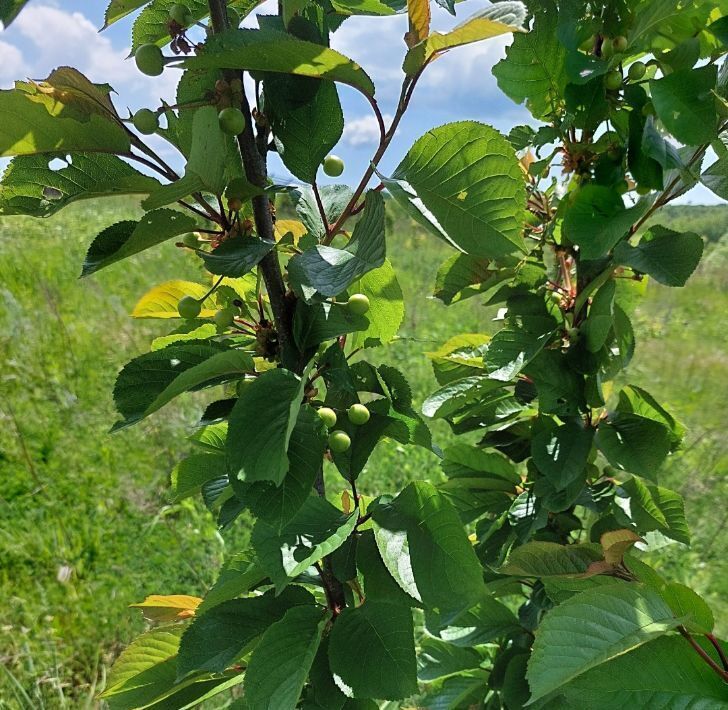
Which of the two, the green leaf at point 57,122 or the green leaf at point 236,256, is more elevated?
the green leaf at point 57,122

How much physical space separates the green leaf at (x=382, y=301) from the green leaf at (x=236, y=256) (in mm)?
149

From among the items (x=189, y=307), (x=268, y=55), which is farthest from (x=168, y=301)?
(x=268, y=55)

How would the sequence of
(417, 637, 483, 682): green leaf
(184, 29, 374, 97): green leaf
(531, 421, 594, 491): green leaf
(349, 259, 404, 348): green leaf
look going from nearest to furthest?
1. (184, 29, 374, 97): green leaf
2. (349, 259, 404, 348): green leaf
3. (531, 421, 594, 491): green leaf
4. (417, 637, 483, 682): green leaf

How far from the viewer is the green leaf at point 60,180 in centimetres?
56

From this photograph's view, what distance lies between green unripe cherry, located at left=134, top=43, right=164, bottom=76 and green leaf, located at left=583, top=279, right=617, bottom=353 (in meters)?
0.54

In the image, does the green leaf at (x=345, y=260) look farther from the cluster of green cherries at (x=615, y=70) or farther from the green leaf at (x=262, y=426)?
the cluster of green cherries at (x=615, y=70)

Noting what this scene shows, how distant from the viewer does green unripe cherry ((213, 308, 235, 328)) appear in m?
0.67

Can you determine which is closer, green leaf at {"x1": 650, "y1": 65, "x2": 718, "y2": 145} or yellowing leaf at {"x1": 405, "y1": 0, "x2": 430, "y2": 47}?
yellowing leaf at {"x1": 405, "y1": 0, "x2": 430, "y2": 47}

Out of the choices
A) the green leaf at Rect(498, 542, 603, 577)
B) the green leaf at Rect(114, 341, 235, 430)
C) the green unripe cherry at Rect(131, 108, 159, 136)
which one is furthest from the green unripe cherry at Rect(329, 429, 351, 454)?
the green unripe cherry at Rect(131, 108, 159, 136)

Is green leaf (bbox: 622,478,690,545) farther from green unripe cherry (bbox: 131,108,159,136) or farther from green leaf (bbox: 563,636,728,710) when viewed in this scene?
green unripe cherry (bbox: 131,108,159,136)

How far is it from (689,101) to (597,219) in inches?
5.6

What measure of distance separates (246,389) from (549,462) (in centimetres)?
49

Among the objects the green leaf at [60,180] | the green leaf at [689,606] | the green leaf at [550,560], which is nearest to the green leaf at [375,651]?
the green leaf at [550,560]

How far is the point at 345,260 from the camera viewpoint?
1.77 feet
